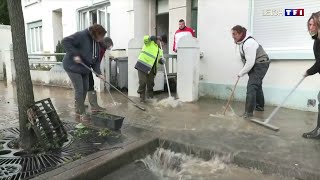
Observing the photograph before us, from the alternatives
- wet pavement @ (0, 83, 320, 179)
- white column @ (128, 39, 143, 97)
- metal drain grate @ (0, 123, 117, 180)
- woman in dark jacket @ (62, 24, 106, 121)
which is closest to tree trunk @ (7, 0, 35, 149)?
metal drain grate @ (0, 123, 117, 180)

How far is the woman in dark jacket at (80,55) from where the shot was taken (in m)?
5.27

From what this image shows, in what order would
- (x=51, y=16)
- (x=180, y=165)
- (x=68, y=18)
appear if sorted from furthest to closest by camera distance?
(x=51, y=16)
(x=68, y=18)
(x=180, y=165)

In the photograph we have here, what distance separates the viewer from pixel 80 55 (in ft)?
17.7

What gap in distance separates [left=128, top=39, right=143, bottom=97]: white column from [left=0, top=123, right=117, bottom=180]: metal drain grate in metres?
3.85

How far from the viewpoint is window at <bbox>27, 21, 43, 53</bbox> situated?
16.3m

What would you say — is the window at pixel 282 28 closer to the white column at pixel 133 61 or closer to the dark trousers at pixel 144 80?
the dark trousers at pixel 144 80

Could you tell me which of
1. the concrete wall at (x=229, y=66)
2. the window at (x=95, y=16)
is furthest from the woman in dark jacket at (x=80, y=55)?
the window at (x=95, y=16)

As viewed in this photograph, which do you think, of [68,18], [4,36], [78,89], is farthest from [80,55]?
[4,36]

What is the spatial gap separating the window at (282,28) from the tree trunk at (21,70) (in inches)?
189

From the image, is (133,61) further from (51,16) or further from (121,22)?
(51,16)

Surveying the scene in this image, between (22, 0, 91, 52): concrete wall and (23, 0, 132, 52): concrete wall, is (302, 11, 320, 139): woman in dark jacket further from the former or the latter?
(22, 0, 91, 52): concrete wall

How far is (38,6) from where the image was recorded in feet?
50.7

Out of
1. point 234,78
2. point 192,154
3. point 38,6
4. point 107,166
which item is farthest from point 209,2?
point 38,6

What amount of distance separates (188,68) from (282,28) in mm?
2190
